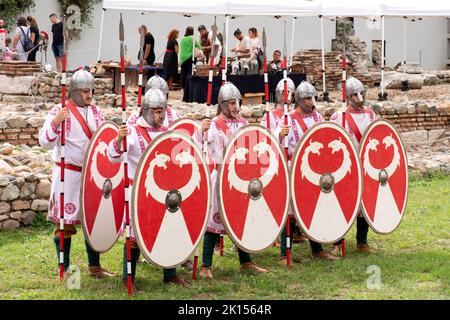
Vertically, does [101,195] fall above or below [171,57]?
below

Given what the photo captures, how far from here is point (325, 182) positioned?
803cm

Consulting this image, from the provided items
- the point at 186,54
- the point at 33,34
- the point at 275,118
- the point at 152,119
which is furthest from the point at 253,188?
the point at 33,34

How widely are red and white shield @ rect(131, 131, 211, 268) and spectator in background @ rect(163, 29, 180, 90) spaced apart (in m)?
12.4

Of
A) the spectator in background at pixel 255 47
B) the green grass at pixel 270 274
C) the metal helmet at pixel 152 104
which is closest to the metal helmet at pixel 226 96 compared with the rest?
the metal helmet at pixel 152 104

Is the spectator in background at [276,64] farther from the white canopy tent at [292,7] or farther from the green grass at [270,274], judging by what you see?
the green grass at [270,274]

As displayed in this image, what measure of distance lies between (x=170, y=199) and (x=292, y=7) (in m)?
10.1

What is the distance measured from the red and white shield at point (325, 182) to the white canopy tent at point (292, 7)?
25.1 ft

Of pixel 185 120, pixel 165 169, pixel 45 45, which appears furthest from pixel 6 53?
pixel 165 169

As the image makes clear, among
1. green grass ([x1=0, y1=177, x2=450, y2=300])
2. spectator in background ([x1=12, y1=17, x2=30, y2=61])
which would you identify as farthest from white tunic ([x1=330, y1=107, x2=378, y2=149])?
spectator in background ([x1=12, y1=17, x2=30, y2=61])

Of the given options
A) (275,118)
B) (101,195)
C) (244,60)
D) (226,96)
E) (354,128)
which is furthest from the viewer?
(244,60)

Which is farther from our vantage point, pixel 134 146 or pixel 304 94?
pixel 304 94

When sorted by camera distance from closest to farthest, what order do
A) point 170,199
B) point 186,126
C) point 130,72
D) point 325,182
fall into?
point 170,199 < point 325,182 < point 186,126 < point 130,72

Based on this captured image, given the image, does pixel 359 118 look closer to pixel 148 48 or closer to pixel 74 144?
pixel 74 144
